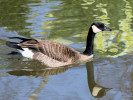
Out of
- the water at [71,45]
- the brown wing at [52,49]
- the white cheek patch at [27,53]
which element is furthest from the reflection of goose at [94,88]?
the white cheek patch at [27,53]

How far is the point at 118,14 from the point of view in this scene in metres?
12.0

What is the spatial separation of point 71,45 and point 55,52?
1312 millimetres

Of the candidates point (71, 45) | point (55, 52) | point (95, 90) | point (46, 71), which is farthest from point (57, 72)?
point (71, 45)

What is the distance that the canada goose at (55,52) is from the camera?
8258 mm

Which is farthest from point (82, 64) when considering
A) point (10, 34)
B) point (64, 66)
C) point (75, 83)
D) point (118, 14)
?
point (118, 14)

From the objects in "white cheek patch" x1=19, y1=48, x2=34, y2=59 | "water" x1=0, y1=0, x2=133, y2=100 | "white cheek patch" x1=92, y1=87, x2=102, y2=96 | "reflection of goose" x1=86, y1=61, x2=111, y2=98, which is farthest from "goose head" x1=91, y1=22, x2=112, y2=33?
→ "white cheek patch" x1=92, y1=87, x2=102, y2=96

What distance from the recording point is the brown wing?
8234mm

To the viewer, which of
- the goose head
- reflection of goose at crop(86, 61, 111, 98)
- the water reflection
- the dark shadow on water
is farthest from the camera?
the goose head

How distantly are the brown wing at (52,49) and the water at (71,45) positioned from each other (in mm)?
351

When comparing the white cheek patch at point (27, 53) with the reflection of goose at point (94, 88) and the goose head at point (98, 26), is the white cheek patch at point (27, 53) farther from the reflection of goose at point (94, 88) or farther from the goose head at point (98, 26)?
the goose head at point (98, 26)

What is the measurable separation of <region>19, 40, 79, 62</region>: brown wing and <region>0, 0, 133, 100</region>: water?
1.15 feet

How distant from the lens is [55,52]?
8.26 metres

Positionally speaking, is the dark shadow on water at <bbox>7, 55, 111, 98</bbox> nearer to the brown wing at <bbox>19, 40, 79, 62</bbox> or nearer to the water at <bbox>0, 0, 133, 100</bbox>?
the water at <bbox>0, 0, 133, 100</bbox>

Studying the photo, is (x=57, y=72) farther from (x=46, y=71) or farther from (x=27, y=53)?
(x=27, y=53)
